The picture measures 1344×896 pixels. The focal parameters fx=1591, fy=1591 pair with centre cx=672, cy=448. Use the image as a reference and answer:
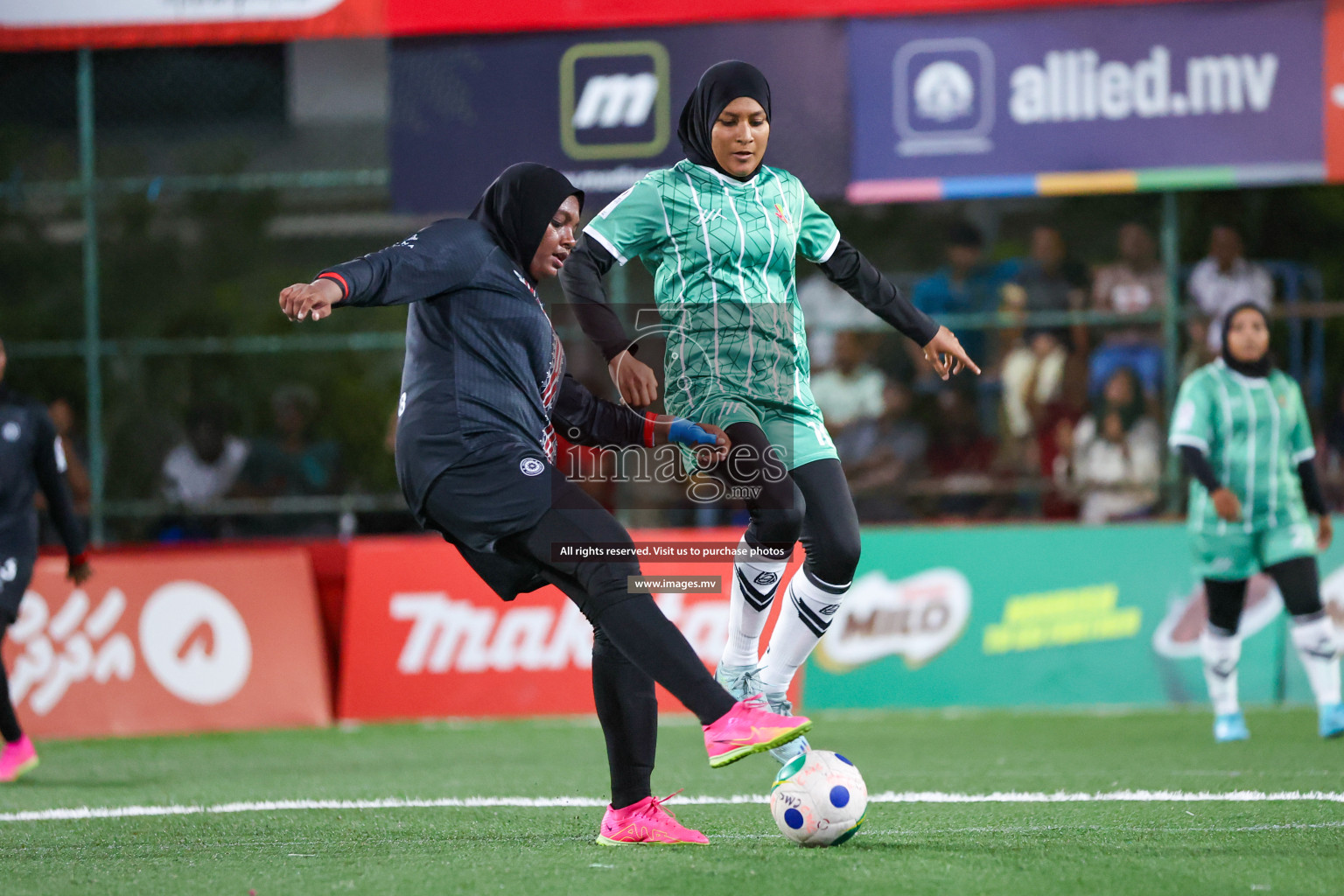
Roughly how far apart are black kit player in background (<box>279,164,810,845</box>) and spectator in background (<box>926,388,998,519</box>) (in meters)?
7.47

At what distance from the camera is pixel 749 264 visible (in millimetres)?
5586

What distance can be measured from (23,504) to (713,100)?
16.4 ft

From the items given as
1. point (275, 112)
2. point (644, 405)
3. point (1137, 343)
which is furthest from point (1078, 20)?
point (644, 405)

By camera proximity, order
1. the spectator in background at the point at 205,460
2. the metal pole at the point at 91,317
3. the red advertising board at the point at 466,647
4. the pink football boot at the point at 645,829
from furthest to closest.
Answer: the spectator in background at the point at 205,460
the metal pole at the point at 91,317
the red advertising board at the point at 466,647
the pink football boot at the point at 645,829

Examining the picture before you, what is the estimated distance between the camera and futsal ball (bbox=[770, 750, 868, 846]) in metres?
4.80

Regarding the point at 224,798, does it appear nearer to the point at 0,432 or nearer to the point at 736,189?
the point at 0,432

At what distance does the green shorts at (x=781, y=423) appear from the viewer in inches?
219

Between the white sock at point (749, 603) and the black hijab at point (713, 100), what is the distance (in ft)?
4.58

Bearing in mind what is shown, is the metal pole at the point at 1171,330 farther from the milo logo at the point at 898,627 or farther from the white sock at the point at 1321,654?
the white sock at the point at 1321,654

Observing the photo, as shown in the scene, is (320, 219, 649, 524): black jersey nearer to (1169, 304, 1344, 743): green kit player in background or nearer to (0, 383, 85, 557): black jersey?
(0, 383, 85, 557): black jersey

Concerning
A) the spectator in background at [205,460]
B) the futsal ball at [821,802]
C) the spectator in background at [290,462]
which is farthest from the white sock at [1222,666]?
the spectator in background at [205,460]

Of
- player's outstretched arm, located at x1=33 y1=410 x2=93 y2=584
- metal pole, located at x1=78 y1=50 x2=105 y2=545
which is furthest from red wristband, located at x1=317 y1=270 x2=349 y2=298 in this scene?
metal pole, located at x1=78 y1=50 x2=105 y2=545

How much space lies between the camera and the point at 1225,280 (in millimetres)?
12453

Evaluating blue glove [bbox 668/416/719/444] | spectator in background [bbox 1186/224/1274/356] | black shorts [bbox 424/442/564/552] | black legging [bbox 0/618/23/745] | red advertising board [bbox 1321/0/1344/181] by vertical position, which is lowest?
black legging [bbox 0/618/23/745]
